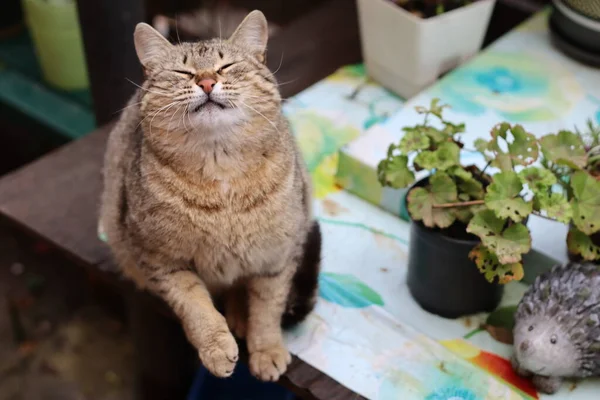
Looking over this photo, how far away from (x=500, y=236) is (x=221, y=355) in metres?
0.46

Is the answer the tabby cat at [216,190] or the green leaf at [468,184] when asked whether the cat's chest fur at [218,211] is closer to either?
the tabby cat at [216,190]

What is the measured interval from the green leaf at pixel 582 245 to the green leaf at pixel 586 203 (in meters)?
0.04

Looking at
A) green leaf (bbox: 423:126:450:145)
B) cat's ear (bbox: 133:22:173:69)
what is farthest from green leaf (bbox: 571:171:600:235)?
cat's ear (bbox: 133:22:173:69)

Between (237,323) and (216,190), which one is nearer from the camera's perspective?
(216,190)

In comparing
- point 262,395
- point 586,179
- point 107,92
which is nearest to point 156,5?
point 107,92

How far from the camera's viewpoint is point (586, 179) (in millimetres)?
1171

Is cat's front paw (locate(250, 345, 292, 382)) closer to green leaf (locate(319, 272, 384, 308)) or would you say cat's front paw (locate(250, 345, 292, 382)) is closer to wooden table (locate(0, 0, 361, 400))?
wooden table (locate(0, 0, 361, 400))

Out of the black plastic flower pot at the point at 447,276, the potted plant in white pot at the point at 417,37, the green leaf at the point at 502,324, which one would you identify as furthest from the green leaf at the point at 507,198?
the potted plant in white pot at the point at 417,37

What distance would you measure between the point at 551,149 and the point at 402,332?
0.40 m

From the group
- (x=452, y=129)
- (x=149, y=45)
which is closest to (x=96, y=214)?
(x=149, y=45)

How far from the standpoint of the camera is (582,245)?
1.21m

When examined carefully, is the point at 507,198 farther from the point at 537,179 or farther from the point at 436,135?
the point at 436,135

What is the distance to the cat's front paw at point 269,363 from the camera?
49.0 inches

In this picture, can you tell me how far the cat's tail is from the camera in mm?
1313
